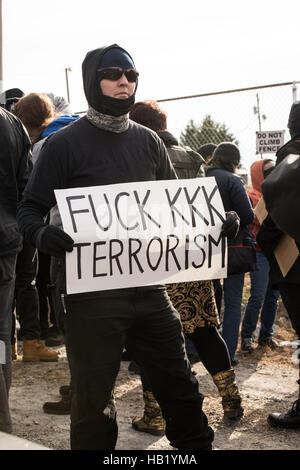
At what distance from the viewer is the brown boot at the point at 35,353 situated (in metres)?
5.29

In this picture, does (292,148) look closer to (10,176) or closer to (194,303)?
(194,303)

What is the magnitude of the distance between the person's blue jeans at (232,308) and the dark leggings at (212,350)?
4.15ft

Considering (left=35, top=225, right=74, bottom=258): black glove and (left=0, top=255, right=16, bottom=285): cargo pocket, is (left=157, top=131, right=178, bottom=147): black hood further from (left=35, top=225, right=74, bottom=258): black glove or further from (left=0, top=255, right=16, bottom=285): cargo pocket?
(left=35, top=225, right=74, bottom=258): black glove

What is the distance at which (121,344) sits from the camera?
273cm

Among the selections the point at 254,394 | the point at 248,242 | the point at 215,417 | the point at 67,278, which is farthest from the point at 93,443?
the point at 248,242

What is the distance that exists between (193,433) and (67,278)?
37.7 inches

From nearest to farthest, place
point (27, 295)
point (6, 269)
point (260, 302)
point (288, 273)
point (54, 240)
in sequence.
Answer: point (54, 240), point (6, 269), point (288, 273), point (27, 295), point (260, 302)

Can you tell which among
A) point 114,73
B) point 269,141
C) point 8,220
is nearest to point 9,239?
point 8,220

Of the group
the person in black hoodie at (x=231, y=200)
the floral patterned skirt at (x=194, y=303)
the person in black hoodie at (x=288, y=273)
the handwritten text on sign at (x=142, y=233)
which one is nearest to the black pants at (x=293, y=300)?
the person in black hoodie at (x=288, y=273)

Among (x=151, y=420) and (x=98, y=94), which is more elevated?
(x=98, y=94)

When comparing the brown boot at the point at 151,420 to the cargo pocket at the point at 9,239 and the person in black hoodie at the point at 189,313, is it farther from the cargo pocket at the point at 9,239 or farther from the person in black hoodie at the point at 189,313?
the cargo pocket at the point at 9,239

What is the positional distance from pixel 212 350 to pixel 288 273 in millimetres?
645

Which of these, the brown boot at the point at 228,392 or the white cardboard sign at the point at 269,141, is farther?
the white cardboard sign at the point at 269,141

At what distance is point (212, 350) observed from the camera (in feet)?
12.8
